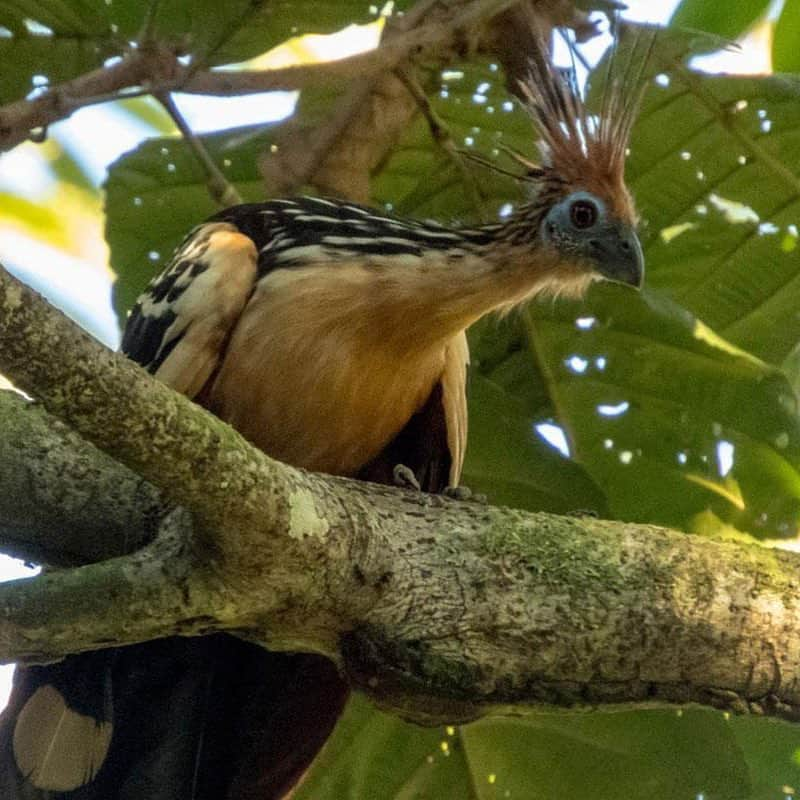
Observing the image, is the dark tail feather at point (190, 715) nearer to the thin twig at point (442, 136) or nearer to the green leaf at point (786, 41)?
the thin twig at point (442, 136)

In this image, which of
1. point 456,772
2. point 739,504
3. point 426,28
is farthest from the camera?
point 739,504

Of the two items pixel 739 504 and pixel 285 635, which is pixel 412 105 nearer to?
pixel 739 504

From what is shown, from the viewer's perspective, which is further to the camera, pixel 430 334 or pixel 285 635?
pixel 430 334

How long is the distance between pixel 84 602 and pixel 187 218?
2.03 meters

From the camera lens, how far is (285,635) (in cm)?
258

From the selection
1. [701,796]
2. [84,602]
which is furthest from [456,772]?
[84,602]

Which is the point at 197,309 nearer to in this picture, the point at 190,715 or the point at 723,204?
the point at 190,715

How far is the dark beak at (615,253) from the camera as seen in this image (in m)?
3.44

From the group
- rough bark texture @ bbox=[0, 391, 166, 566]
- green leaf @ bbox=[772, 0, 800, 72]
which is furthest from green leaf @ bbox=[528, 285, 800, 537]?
rough bark texture @ bbox=[0, 391, 166, 566]

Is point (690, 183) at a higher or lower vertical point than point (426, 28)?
lower

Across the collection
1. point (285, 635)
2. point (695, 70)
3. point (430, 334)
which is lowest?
point (285, 635)

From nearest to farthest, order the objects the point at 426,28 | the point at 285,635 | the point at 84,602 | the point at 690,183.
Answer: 1. the point at 84,602
2. the point at 285,635
3. the point at 426,28
4. the point at 690,183

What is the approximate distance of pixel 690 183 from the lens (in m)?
3.95

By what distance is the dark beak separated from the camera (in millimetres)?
3441
